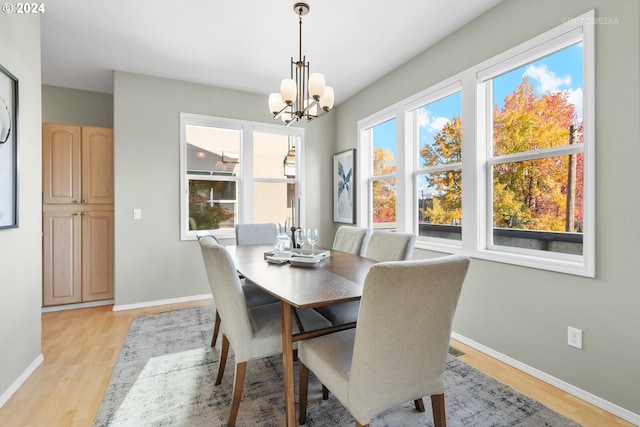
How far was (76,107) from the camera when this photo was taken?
386cm

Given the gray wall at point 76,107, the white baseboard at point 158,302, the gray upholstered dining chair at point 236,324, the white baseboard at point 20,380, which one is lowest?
the white baseboard at point 20,380

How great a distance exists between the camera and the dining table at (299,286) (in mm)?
1316

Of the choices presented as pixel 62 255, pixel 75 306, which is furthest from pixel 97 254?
pixel 75 306

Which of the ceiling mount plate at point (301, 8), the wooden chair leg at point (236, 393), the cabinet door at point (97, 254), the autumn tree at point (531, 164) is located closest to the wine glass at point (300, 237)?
the wooden chair leg at point (236, 393)

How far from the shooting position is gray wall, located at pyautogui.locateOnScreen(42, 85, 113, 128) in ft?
12.3

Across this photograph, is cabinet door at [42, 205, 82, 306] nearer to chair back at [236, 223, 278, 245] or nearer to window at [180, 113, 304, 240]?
window at [180, 113, 304, 240]

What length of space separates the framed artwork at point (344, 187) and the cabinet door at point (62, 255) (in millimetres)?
3125

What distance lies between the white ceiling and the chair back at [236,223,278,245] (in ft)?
5.63

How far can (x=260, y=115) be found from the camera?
13.3 ft

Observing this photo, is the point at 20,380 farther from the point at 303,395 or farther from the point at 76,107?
the point at 76,107

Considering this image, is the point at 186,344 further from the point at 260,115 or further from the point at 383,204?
the point at 260,115

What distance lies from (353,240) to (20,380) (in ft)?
8.07

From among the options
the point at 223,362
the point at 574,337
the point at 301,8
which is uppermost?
the point at 301,8

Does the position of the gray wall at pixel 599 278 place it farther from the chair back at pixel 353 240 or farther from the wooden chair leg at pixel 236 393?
the wooden chair leg at pixel 236 393
